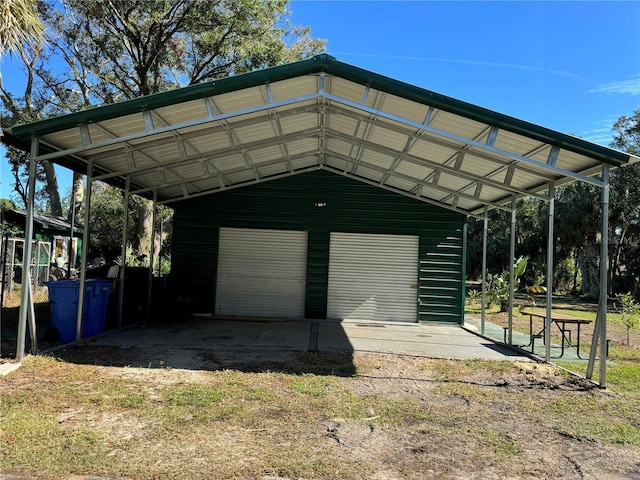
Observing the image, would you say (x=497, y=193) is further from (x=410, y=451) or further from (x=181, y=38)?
(x=181, y=38)

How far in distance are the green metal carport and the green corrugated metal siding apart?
0.03 meters

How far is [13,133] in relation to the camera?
5.87 metres

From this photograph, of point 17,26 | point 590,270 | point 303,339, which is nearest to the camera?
point 17,26

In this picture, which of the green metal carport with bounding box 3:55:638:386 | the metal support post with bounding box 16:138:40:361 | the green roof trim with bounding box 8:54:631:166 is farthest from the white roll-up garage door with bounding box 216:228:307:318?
the green roof trim with bounding box 8:54:631:166

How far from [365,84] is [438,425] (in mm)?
4039

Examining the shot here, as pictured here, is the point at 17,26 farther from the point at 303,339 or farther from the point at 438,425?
the point at 438,425

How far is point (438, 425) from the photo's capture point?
436 cm

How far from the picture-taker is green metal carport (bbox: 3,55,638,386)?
5773 mm

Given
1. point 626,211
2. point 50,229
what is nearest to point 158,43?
point 50,229

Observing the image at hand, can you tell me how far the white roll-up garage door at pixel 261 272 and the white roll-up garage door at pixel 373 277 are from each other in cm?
89

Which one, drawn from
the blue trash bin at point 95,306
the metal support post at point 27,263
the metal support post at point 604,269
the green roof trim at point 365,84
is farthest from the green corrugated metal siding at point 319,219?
the green roof trim at point 365,84

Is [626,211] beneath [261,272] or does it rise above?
above

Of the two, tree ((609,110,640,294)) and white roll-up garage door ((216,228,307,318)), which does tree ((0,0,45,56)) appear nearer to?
white roll-up garage door ((216,228,307,318))

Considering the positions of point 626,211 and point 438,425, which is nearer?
point 438,425
